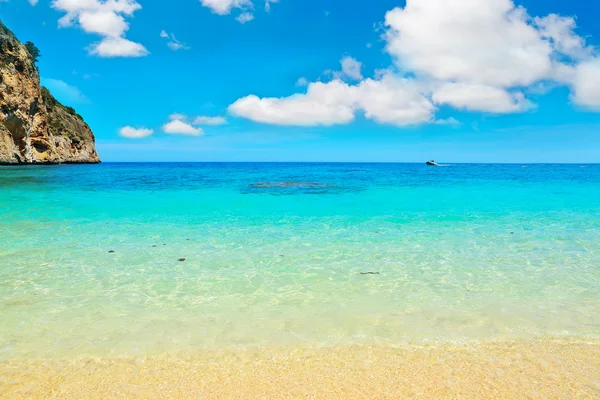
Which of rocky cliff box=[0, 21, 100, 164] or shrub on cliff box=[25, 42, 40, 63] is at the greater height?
shrub on cliff box=[25, 42, 40, 63]

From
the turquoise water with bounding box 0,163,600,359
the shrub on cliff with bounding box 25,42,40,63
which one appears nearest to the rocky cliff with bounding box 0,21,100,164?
the shrub on cliff with bounding box 25,42,40,63

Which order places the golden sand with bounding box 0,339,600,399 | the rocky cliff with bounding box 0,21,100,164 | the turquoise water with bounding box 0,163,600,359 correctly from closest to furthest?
the golden sand with bounding box 0,339,600,399, the turquoise water with bounding box 0,163,600,359, the rocky cliff with bounding box 0,21,100,164

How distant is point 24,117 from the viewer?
2211 inches

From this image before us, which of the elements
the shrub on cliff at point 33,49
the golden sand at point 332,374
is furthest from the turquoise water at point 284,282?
the shrub on cliff at point 33,49

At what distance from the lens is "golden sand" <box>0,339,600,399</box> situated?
11.2 ft

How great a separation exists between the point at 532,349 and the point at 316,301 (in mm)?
2955

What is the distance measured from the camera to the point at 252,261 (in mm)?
7980

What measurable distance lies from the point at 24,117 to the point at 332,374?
70623mm

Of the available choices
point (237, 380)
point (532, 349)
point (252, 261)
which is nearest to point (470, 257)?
point (532, 349)

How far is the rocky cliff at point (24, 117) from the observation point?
52.5m

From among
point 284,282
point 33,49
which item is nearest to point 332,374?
point 284,282

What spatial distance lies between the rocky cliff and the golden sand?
214 feet

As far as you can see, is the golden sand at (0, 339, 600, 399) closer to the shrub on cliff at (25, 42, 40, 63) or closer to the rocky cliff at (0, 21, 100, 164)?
the rocky cliff at (0, 21, 100, 164)

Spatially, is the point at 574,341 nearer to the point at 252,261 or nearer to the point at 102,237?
the point at 252,261
